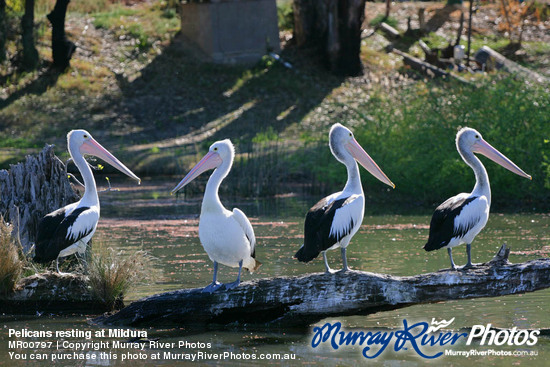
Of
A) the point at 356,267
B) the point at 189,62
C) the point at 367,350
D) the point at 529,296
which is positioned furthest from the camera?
the point at 189,62

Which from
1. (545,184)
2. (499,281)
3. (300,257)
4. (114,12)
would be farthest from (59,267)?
(114,12)

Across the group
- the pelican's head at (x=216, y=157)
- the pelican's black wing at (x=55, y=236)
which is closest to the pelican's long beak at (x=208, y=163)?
the pelican's head at (x=216, y=157)

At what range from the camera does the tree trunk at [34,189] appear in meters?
9.70

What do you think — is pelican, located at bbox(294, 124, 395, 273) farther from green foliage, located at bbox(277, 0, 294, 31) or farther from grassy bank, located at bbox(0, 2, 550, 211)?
green foliage, located at bbox(277, 0, 294, 31)

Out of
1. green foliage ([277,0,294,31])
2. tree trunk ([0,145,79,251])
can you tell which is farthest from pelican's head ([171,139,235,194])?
green foliage ([277,0,294,31])

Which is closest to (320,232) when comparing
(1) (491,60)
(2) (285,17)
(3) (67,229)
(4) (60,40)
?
(3) (67,229)

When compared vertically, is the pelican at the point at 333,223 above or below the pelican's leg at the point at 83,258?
above

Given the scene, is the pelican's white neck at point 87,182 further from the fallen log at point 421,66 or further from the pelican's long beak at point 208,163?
the fallen log at point 421,66

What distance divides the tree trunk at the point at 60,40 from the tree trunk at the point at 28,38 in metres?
0.56

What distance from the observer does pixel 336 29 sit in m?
29.6

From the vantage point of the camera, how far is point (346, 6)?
29250mm

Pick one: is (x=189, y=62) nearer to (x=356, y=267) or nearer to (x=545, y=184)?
(x=545, y=184)

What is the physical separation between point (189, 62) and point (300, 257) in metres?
21.7

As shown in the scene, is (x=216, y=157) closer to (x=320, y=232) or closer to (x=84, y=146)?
(x=320, y=232)
